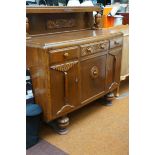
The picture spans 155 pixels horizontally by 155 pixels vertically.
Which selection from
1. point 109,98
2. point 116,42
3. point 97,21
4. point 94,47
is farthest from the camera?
point 97,21

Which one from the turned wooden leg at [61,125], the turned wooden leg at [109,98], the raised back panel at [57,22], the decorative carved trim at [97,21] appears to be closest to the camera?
the turned wooden leg at [61,125]

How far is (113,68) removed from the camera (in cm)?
214

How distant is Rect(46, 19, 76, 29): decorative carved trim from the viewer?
6.22 ft

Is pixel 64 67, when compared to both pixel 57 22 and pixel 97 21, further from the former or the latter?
pixel 97 21

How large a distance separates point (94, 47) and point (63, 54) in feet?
1.31

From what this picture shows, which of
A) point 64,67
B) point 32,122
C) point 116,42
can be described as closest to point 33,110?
point 32,122

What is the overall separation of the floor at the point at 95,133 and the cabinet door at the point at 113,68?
0.88ft

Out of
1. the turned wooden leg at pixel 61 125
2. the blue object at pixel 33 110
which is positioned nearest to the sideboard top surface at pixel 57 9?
the blue object at pixel 33 110

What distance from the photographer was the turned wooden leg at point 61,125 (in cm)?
165

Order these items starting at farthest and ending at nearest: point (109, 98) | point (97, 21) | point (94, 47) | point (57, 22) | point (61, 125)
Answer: point (97, 21) → point (109, 98) → point (57, 22) → point (94, 47) → point (61, 125)

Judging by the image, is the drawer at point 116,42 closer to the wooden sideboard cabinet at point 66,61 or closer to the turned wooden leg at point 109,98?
the wooden sideboard cabinet at point 66,61
